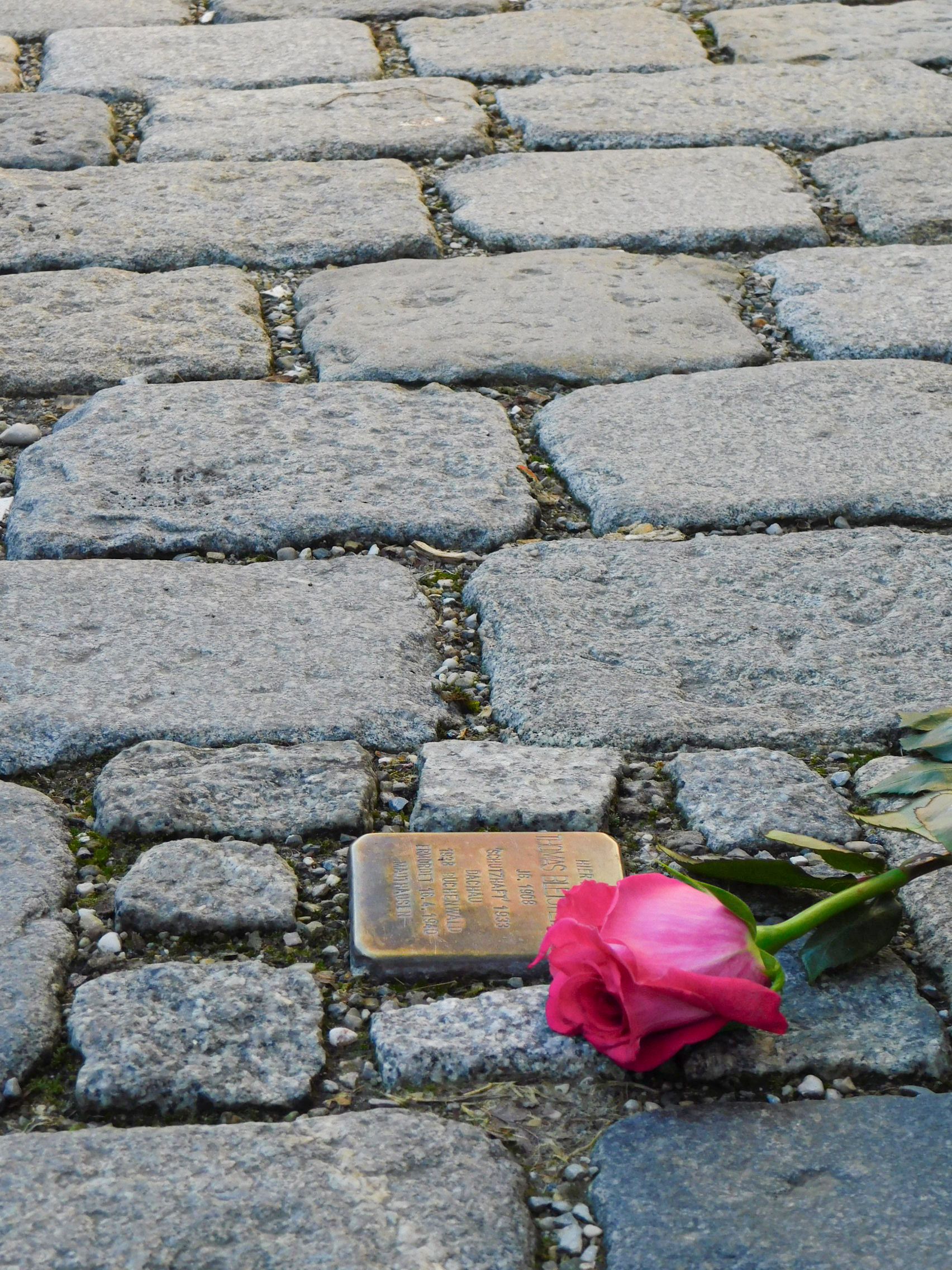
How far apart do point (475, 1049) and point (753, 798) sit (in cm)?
44

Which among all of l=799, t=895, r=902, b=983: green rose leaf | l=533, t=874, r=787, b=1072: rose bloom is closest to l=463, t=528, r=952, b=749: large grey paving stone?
l=799, t=895, r=902, b=983: green rose leaf

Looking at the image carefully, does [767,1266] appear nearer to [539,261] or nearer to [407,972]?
[407,972]

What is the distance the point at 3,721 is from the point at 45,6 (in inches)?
137

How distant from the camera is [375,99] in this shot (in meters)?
3.62

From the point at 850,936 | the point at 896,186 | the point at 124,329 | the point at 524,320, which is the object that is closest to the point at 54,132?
the point at 124,329

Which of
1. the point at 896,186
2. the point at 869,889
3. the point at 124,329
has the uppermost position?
the point at 869,889

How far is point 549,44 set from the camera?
13.1 feet

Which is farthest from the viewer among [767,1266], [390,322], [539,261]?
[539,261]

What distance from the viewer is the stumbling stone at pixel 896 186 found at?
298 cm

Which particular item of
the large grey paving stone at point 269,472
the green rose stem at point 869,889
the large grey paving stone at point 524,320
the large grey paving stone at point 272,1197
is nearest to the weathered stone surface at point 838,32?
the large grey paving stone at point 524,320

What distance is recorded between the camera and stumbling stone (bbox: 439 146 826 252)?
2924mm

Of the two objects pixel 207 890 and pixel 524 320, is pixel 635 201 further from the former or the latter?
pixel 207 890

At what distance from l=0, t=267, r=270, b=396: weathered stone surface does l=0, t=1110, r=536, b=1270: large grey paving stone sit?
1.58m

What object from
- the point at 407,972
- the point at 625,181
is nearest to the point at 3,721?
the point at 407,972
